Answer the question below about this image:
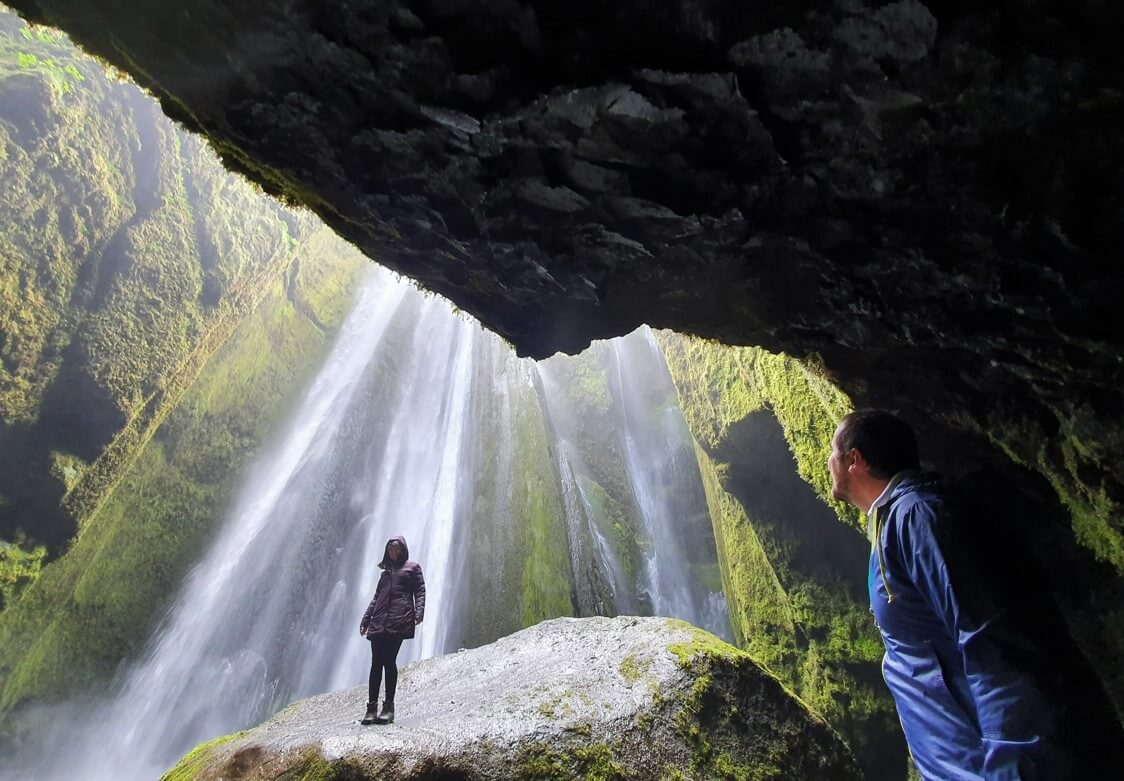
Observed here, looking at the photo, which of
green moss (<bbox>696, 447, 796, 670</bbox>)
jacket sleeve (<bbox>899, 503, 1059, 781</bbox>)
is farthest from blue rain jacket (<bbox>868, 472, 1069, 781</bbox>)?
green moss (<bbox>696, 447, 796, 670</bbox>)

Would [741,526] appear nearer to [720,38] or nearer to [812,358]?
[812,358]

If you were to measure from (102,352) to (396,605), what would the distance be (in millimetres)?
8796

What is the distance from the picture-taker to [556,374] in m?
27.2

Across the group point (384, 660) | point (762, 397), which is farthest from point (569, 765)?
point (762, 397)

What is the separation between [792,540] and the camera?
9.20 m

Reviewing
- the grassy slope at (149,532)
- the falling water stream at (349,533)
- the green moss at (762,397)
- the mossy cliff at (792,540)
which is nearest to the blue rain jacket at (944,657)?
the green moss at (762,397)

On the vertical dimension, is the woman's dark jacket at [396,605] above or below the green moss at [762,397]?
below

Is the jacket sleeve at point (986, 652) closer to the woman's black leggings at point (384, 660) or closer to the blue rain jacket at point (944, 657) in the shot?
the blue rain jacket at point (944, 657)

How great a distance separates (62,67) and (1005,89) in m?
15.0

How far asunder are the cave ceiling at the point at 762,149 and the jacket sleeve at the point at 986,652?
105 cm

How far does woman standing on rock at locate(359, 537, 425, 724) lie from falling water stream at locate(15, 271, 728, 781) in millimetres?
8194

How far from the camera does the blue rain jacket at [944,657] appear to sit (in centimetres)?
190

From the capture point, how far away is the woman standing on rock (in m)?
5.98

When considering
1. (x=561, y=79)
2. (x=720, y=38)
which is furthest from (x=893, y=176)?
(x=561, y=79)
